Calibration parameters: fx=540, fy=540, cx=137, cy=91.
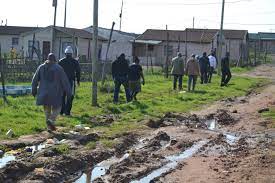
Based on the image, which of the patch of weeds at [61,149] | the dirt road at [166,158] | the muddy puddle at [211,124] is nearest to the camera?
the dirt road at [166,158]

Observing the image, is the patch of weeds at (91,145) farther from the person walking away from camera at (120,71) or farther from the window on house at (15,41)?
the window on house at (15,41)

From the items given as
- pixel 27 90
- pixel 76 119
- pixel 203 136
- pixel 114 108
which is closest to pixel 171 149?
pixel 203 136

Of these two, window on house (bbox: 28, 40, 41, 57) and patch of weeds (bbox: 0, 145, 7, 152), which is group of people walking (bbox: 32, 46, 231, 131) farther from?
window on house (bbox: 28, 40, 41, 57)

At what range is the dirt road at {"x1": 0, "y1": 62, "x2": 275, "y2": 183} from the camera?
8.42 m

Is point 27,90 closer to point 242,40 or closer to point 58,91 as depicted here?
point 58,91

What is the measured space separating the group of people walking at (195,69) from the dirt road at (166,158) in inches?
365

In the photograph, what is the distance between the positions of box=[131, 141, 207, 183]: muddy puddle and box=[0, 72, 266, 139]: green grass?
78.0 inches

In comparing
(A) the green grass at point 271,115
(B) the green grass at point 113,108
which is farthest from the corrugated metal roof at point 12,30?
(A) the green grass at point 271,115

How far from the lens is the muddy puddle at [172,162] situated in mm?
8565

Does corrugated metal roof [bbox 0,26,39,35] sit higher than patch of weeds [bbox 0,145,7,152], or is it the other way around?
corrugated metal roof [bbox 0,26,39,35]

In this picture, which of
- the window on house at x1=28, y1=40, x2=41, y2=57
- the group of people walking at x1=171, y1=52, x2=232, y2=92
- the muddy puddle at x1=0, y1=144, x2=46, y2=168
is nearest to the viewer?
the muddy puddle at x1=0, y1=144, x2=46, y2=168

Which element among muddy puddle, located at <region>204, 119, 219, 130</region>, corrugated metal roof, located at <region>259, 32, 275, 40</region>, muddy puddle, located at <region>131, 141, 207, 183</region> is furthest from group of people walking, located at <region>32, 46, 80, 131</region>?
corrugated metal roof, located at <region>259, 32, 275, 40</region>

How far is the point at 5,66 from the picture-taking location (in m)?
26.7

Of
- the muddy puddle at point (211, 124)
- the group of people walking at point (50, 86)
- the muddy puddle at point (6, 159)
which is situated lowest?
the muddy puddle at point (211, 124)
